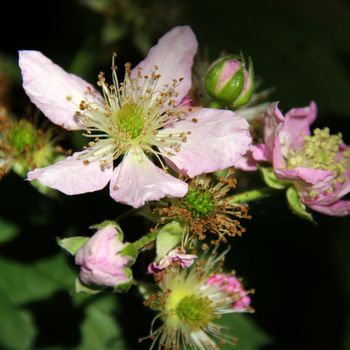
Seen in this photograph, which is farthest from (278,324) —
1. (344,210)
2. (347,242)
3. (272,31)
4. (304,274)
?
(272,31)

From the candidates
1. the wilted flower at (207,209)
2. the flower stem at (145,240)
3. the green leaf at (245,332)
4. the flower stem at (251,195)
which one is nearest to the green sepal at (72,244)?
the flower stem at (145,240)

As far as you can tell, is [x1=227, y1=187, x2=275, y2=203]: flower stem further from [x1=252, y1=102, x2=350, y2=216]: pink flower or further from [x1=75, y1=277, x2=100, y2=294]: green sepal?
[x1=75, y1=277, x2=100, y2=294]: green sepal

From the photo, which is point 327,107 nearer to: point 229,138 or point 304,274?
point 304,274

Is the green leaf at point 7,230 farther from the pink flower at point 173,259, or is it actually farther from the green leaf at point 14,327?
the pink flower at point 173,259

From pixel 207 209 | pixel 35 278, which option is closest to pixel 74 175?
pixel 207 209

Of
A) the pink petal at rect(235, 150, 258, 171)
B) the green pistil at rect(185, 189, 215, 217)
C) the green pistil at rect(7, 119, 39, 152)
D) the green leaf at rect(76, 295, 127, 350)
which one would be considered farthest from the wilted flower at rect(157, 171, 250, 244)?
the green leaf at rect(76, 295, 127, 350)
